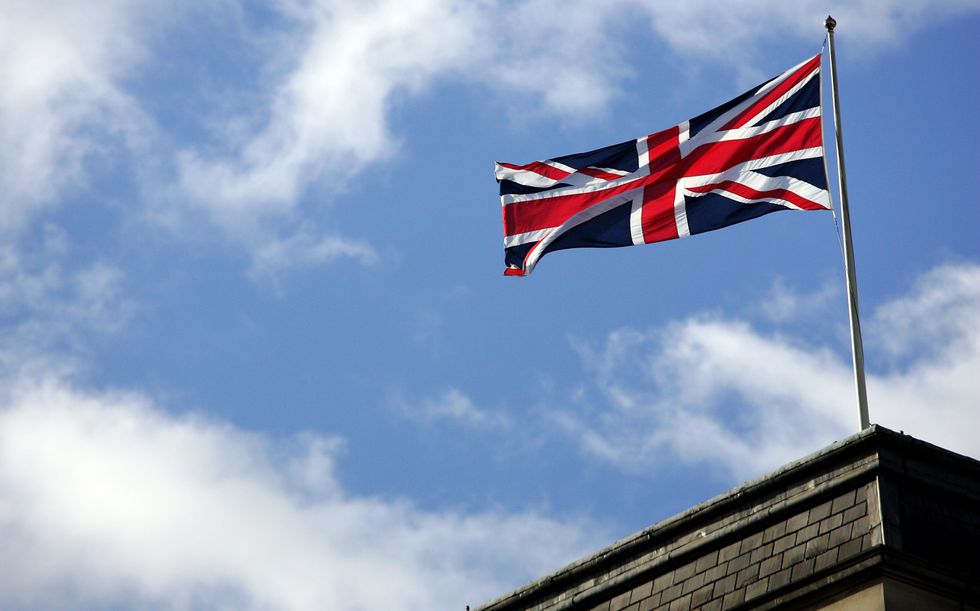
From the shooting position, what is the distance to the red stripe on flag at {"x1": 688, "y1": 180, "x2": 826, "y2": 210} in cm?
3123

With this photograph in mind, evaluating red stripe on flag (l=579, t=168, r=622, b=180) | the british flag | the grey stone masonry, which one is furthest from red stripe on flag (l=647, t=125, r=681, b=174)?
the grey stone masonry

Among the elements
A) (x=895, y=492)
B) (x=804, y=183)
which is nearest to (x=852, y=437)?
(x=895, y=492)

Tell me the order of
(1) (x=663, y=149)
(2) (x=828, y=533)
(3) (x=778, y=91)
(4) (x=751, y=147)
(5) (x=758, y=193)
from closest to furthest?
(2) (x=828, y=533)
(5) (x=758, y=193)
(4) (x=751, y=147)
(3) (x=778, y=91)
(1) (x=663, y=149)

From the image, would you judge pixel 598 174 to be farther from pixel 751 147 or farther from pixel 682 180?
pixel 751 147

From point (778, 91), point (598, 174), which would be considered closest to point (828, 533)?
point (778, 91)

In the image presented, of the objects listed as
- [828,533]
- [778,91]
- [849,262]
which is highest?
[778,91]

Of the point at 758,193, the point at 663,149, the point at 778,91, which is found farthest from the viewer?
the point at 663,149

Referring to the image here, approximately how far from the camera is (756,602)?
27.1 m

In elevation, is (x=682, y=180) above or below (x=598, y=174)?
below

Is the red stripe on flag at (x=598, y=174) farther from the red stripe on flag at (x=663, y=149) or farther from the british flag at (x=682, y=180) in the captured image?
the red stripe on flag at (x=663, y=149)

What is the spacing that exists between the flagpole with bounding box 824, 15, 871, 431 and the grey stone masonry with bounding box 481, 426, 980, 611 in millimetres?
1021

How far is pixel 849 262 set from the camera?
29.8 m

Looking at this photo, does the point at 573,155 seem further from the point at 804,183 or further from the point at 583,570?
the point at 583,570

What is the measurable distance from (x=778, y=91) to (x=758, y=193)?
1808 millimetres
